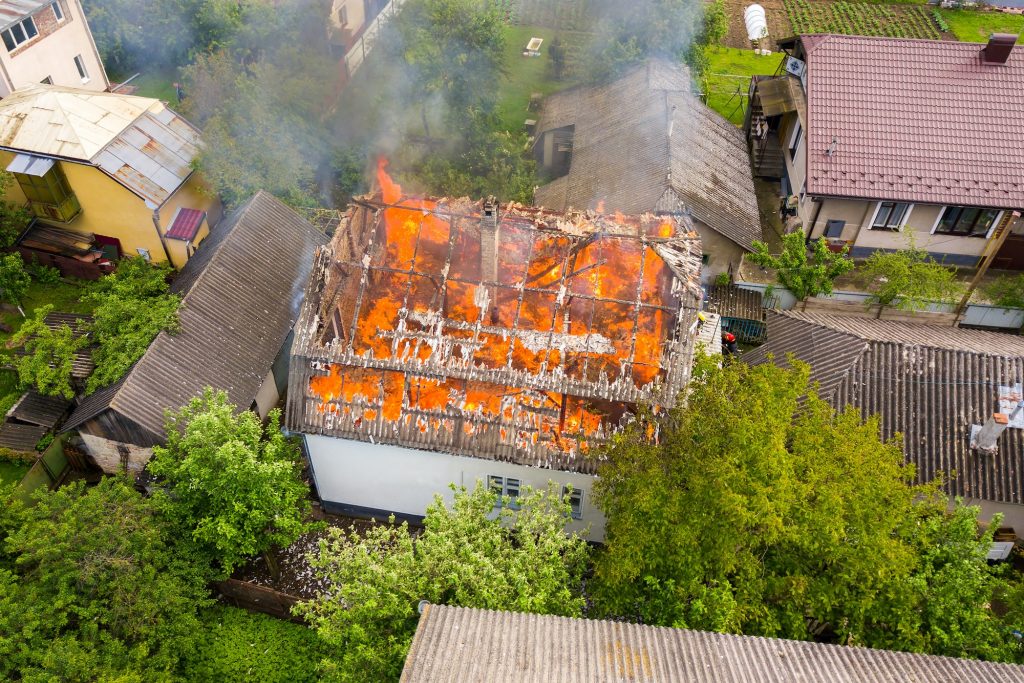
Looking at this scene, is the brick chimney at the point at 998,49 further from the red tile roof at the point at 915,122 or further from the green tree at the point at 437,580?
the green tree at the point at 437,580

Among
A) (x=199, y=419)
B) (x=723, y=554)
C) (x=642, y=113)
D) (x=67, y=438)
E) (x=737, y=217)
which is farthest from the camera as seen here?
(x=642, y=113)

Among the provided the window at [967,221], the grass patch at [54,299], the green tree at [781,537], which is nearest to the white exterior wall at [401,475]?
the green tree at [781,537]

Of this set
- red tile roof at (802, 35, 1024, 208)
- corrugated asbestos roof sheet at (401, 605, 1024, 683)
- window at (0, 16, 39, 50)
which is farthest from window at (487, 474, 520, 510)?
window at (0, 16, 39, 50)

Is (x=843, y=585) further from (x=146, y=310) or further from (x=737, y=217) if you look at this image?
(x=146, y=310)

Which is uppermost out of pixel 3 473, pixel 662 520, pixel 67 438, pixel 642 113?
pixel 642 113

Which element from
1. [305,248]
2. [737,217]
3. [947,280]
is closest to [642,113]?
[737,217]
